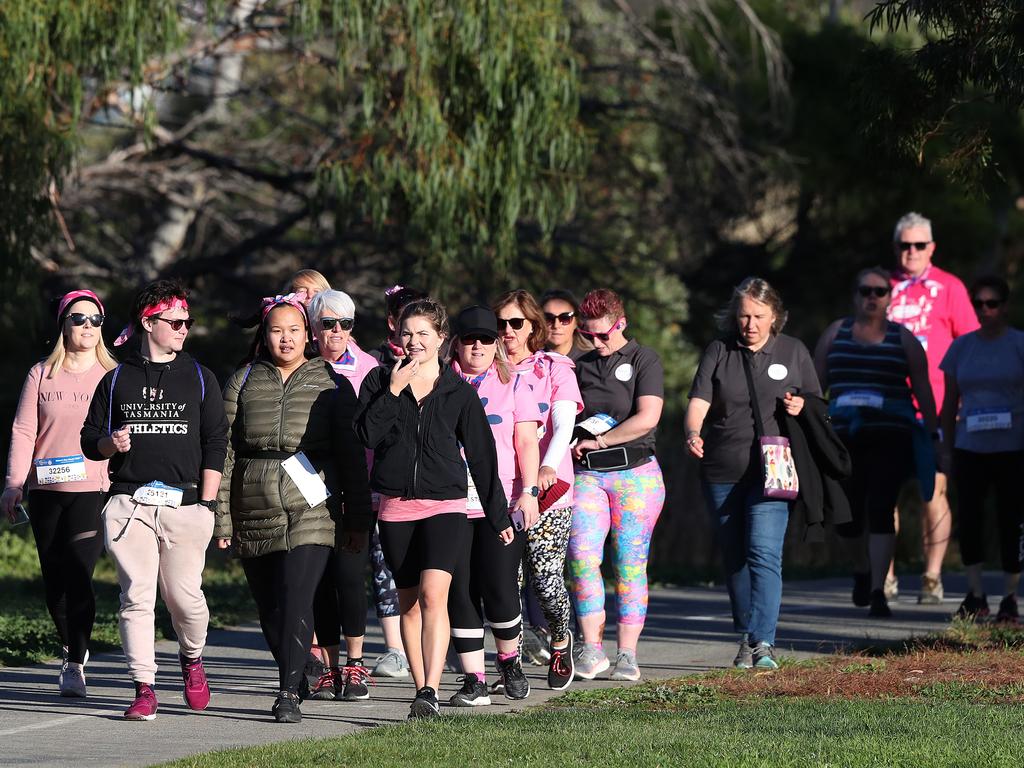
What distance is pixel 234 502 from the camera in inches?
316

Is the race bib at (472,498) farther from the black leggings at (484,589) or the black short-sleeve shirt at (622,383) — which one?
the black short-sleeve shirt at (622,383)

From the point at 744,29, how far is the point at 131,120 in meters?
11.5

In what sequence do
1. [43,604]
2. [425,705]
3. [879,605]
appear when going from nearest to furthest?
[425,705], [879,605], [43,604]

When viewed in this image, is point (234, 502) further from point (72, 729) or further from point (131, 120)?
point (131, 120)

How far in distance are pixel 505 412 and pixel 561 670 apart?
1.34 metres

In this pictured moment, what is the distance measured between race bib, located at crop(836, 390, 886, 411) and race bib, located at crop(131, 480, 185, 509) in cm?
512

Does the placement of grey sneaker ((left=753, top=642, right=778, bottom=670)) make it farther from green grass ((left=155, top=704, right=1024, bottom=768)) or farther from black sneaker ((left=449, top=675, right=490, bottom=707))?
black sneaker ((left=449, top=675, right=490, bottom=707))

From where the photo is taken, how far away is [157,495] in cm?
785

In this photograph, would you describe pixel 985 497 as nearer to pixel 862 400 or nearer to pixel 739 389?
pixel 862 400

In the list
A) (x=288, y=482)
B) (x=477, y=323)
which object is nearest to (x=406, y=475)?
(x=288, y=482)

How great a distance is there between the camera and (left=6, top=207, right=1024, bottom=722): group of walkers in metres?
7.87

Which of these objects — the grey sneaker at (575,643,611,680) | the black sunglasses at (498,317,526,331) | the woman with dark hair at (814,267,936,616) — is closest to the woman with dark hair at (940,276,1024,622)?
the woman with dark hair at (814,267,936,616)

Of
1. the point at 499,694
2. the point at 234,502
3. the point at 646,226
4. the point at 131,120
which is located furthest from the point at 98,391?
the point at 646,226

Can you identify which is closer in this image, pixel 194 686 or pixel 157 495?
pixel 157 495
